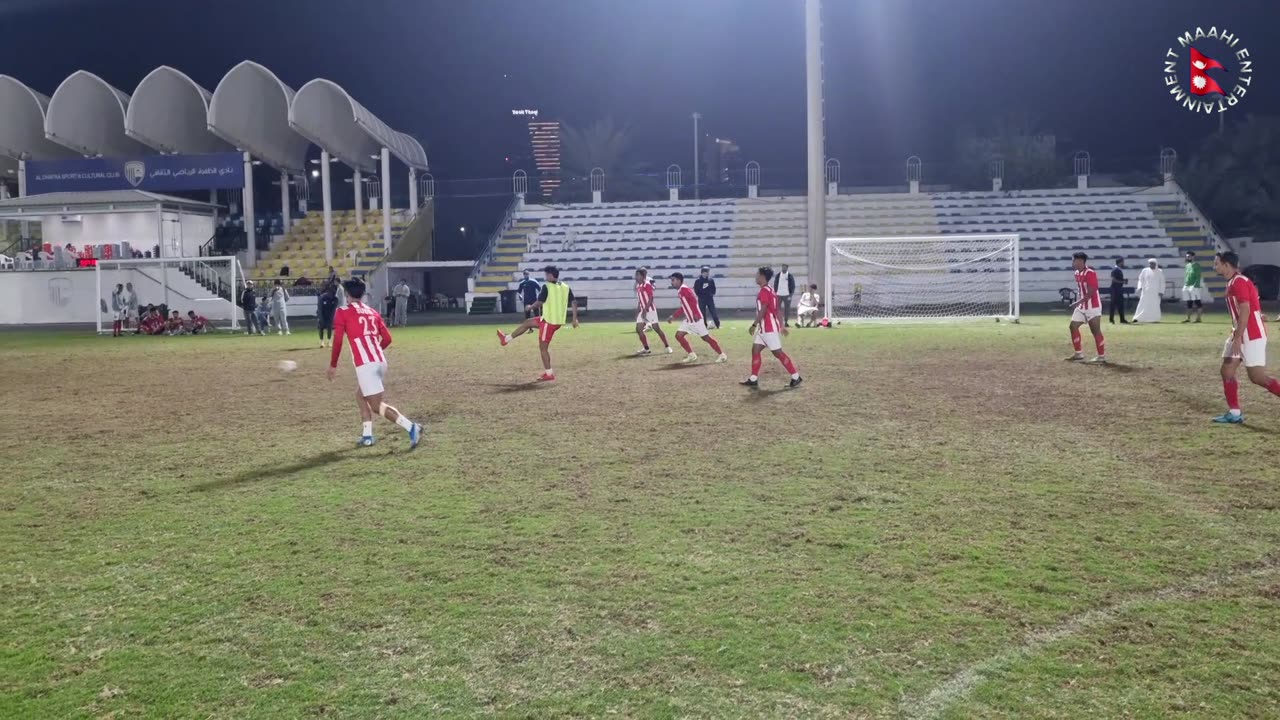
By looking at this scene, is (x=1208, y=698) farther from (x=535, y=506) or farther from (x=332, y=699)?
(x=535, y=506)

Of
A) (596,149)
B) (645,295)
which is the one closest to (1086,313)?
(645,295)

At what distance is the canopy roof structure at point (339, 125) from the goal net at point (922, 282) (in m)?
19.9

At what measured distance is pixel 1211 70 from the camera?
1634 inches

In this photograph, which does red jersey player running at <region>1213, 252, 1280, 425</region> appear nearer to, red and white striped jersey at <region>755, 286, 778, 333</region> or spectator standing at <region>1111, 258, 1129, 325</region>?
red and white striped jersey at <region>755, 286, 778, 333</region>

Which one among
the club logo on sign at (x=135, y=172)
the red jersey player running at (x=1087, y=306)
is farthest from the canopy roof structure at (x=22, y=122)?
the red jersey player running at (x=1087, y=306)

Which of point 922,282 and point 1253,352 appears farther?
point 922,282

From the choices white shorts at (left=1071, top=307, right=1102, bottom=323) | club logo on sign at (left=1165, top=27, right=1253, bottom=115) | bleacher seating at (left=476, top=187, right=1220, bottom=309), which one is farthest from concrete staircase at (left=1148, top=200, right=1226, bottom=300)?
white shorts at (left=1071, top=307, right=1102, bottom=323)

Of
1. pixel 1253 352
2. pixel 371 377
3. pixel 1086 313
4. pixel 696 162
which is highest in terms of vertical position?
pixel 696 162

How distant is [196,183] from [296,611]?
40.8 m

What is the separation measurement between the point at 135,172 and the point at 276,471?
38.5 m

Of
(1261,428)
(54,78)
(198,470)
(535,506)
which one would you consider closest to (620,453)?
(535,506)

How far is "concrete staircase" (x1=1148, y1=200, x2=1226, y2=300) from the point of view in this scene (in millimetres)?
36350

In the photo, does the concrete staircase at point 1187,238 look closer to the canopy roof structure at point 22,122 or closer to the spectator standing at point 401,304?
the spectator standing at point 401,304

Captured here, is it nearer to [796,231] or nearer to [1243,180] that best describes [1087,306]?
[796,231]
